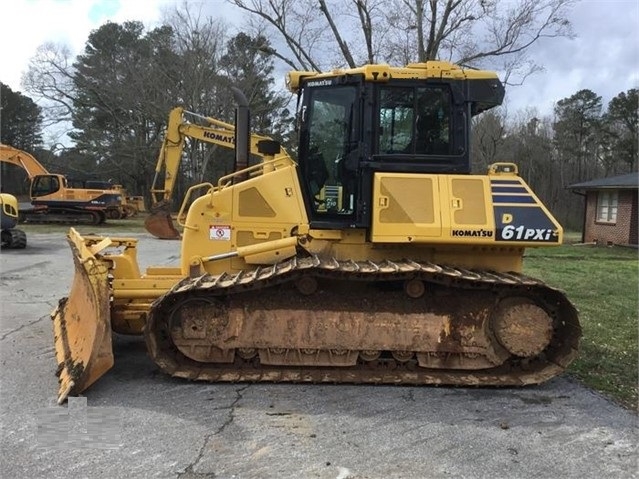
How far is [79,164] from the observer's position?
4494 cm

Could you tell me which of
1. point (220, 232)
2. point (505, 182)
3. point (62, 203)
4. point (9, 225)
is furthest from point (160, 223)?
point (62, 203)

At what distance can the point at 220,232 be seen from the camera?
5.79m

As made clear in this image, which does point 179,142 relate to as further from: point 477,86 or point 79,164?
point 79,164

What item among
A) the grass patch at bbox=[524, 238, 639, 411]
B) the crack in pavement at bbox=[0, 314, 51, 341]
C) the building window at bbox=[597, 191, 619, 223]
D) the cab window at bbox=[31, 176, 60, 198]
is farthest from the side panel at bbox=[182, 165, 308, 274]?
the cab window at bbox=[31, 176, 60, 198]

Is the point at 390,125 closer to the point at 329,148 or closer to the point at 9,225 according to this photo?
the point at 329,148

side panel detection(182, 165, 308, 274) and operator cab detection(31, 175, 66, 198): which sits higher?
operator cab detection(31, 175, 66, 198)

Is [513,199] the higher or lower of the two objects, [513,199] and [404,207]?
the higher

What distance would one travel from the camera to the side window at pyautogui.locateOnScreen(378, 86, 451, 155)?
218 inches

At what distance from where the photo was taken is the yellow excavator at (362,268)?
5.19 meters

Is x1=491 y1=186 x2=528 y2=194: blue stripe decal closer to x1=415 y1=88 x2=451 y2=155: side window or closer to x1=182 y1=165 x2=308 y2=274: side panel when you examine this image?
x1=415 y1=88 x2=451 y2=155: side window

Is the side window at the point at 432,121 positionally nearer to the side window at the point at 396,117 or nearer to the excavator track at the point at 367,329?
the side window at the point at 396,117

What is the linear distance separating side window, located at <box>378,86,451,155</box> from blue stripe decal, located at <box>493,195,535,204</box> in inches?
28.3

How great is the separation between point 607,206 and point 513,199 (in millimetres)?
25112

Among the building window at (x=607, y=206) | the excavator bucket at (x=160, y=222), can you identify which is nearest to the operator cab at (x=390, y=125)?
the excavator bucket at (x=160, y=222)
